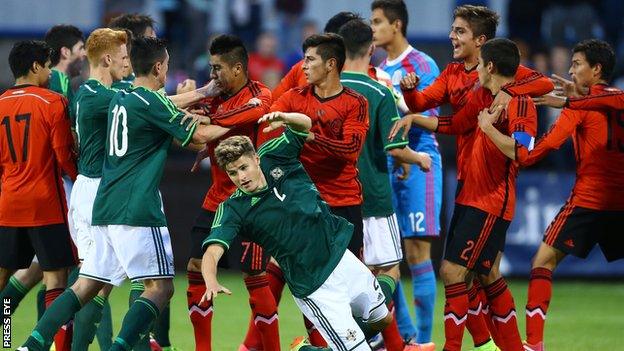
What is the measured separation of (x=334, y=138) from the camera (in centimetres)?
793

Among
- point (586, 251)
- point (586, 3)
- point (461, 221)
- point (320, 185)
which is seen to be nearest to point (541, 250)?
point (586, 251)

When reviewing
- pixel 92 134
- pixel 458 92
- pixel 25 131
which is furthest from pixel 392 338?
pixel 25 131

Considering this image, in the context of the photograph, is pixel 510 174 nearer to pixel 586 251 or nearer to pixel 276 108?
pixel 586 251

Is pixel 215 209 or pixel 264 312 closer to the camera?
pixel 264 312

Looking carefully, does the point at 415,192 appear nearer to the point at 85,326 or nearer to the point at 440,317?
the point at 440,317

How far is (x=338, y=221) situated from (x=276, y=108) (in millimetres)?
1076

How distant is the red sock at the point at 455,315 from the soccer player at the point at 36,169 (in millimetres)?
2413

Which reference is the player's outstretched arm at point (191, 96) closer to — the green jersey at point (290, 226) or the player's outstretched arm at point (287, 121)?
the player's outstretched arm at point (287, 121)

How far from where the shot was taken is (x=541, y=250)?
862cm

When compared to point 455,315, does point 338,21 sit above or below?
above

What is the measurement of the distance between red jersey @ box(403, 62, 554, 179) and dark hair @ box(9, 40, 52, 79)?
2.37 meters

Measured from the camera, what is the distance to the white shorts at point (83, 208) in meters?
8.05

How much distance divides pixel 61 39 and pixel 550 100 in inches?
139

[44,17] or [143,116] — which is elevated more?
[143,116]
